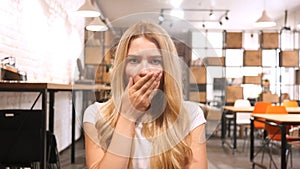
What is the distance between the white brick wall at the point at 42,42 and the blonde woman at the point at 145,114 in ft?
3.62

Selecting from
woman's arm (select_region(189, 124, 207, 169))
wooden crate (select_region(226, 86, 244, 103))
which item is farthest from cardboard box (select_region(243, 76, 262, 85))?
woman's arm (select_region(189, 124, 207, 169))

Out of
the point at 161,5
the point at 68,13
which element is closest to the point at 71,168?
the point at 68,13

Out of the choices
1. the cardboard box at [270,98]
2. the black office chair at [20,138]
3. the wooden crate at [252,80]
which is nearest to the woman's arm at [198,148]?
the black office chair at [20,138]

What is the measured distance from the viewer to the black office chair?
229 cm

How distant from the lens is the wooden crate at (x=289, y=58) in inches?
284

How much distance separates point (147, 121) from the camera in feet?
2.51

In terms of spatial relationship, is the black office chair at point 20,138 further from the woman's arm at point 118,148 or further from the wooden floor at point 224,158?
the woman's arm at point 118,148

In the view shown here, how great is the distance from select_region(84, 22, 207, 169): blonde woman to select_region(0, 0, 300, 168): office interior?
0.08ft

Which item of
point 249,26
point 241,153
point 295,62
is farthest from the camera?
point 249,26

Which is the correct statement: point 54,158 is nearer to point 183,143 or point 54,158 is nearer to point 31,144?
point 31,144

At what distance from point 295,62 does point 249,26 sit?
10.6 ft

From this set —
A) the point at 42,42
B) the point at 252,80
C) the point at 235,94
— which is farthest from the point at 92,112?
the point at 252,80

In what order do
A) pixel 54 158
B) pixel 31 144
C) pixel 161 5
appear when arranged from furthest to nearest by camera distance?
pixel 161 5 < pixel 54 158 < pixel 31 144

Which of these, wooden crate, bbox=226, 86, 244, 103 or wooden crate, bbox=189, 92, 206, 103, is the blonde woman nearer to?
wooden crate, bbox=189, 92, 206, 103
